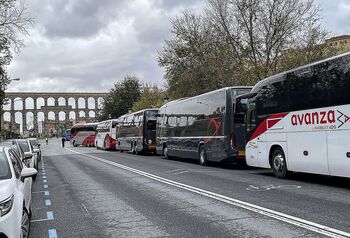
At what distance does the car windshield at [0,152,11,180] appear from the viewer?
695cm

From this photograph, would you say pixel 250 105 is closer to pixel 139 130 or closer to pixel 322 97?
pixel 322 97

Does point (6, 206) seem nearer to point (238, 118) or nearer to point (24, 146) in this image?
point (238, 118)

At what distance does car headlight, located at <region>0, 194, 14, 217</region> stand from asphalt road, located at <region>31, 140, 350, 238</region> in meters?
1.98

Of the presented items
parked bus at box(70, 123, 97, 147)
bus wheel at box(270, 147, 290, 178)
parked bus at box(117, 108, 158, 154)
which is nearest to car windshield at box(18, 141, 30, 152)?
bus wheel at box(270, 147, 290, 178)

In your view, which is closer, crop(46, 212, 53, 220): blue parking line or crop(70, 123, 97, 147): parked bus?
crop(46, 212, 53, 220): blue parking line

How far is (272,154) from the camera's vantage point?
16016 mm

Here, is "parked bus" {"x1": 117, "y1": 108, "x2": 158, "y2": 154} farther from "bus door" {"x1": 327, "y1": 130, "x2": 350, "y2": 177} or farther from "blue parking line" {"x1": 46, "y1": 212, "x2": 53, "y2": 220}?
"blue parking line" {"x1": 46, "y1": 212, "x2": 53, "y2": 220}

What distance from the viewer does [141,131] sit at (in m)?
35.5

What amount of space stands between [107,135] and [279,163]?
37.6 metres

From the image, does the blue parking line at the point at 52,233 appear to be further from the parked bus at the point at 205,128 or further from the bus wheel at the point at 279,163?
the parked bus at the point at 205,128

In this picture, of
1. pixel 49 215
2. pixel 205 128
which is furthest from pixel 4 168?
pixel 205 128

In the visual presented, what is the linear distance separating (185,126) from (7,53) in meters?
15.2

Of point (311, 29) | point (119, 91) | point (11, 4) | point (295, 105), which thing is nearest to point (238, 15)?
point (311, 29)

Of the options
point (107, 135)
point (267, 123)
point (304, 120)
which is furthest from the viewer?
point (107, 135)
